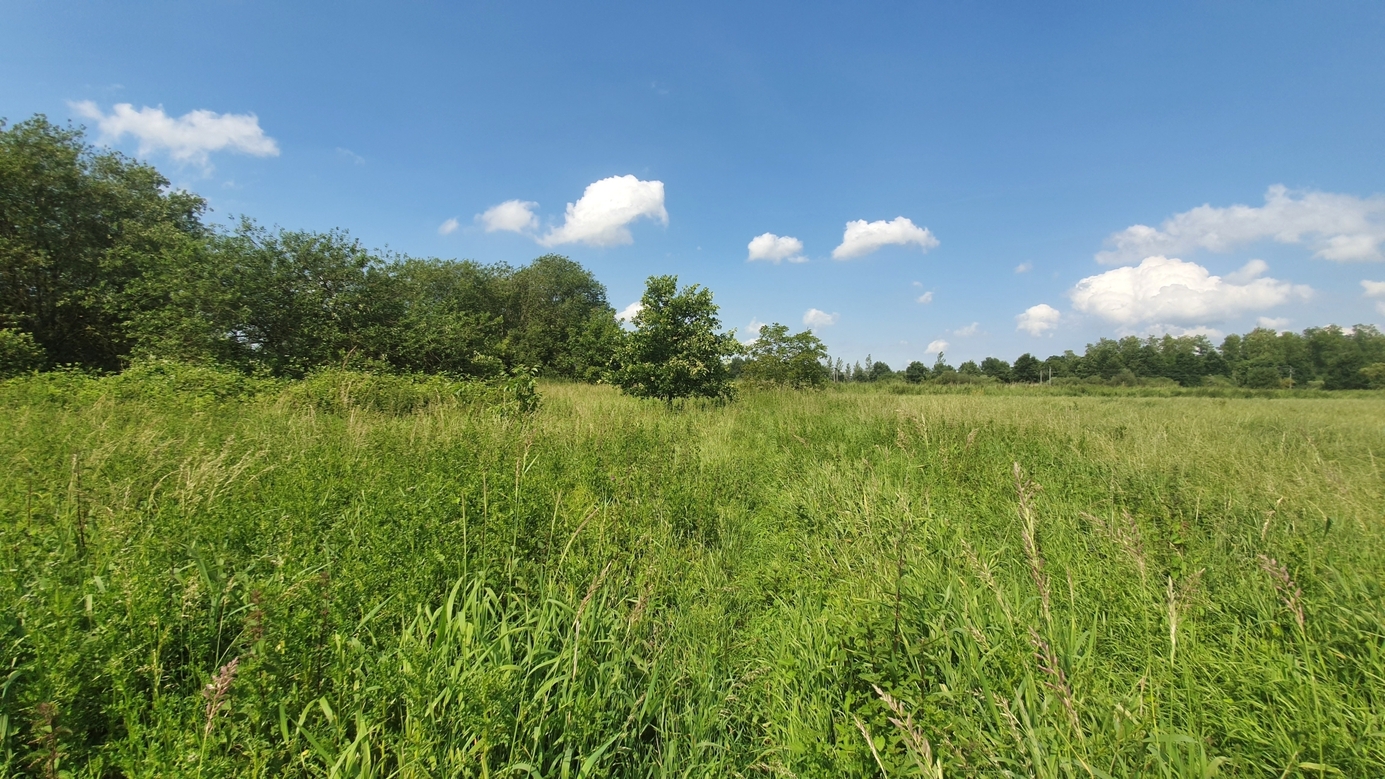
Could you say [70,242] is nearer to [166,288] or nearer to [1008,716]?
[166,288]

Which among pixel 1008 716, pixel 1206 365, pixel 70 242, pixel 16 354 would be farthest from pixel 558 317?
pixel 1206 365

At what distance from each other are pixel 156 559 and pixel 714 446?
15.7 ft

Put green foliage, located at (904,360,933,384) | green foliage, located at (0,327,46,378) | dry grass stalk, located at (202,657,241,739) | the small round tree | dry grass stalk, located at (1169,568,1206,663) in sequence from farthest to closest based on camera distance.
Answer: green foliage, located at (904,360,933,384) → the small round tree → green foliage, located at (0,327,46,378) → dry grass stalk, located at (1169,568,1206,663) → dry grass stalk, located at (202,657,241,739)

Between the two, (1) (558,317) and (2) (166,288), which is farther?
(1) (558,317)

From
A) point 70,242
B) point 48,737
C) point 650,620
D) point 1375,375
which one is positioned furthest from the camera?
point 1375,375

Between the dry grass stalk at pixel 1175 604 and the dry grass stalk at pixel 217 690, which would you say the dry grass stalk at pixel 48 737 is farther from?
the dry grass stalk at pixel 1175 604

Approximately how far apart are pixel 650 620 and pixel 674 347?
855cm

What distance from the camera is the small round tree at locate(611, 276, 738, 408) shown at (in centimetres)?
1045

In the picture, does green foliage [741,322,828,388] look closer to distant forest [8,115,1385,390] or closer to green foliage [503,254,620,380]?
distant forest [8,115,1385,390]

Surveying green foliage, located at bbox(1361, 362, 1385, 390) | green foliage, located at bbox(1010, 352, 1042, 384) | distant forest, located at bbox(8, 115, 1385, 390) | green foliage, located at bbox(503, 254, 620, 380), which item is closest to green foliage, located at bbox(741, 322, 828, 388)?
distant forest, located at bbox(8, 115, 1385, 390)

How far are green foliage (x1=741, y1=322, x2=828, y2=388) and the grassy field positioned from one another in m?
9.49

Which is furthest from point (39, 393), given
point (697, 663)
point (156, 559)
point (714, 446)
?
point (697, 663)

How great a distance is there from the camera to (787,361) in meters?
13.9

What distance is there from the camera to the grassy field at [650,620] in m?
1.45
